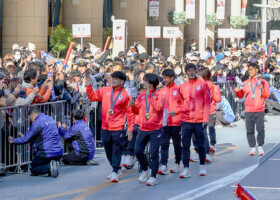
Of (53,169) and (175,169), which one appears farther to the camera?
(175,169)

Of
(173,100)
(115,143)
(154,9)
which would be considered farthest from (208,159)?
(154,9)

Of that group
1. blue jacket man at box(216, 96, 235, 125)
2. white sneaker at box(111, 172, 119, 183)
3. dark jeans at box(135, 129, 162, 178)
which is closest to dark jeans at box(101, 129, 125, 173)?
white sneaker at box(111, 172, 119, 183)

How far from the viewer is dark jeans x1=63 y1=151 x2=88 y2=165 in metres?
14.1

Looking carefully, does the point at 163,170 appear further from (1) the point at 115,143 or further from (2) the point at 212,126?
(2) the point at 212,126

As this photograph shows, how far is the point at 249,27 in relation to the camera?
3561 inches

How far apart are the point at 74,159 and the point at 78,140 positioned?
1.35 ft

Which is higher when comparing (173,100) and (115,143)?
(173,100)

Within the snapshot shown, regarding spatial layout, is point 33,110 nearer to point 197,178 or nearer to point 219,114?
point 197,178

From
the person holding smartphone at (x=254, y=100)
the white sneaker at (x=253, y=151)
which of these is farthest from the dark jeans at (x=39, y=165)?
the white sneaker at (x=253, y=151)

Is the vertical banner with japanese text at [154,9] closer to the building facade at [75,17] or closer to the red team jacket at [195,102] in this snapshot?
the building facade at [75,17]

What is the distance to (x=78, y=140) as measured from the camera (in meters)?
13.9

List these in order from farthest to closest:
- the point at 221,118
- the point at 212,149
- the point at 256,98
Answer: the point at 221,118, the point at 212,149, the point at 256,98

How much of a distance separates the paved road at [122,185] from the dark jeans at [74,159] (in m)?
0.18

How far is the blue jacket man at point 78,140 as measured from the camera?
45.6 feet
